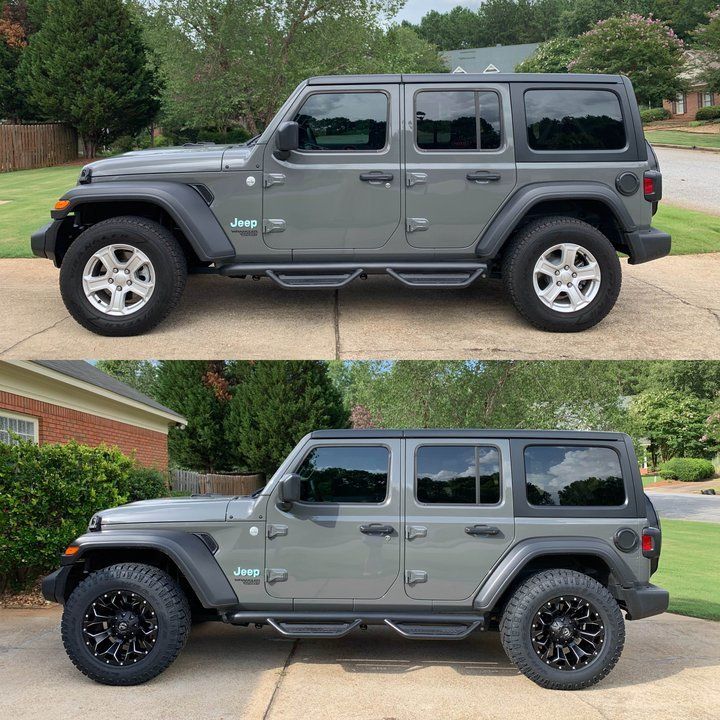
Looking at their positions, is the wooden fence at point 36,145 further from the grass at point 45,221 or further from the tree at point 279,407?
the tree at point 279,407

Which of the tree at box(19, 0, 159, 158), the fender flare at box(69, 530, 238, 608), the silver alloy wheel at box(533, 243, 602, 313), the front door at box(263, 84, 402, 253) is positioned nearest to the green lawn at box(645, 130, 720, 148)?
the tree at box(19, 0, 159, 158)

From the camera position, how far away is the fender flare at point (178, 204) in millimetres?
6875

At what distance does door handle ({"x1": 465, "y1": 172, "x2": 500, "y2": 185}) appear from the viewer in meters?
7.11

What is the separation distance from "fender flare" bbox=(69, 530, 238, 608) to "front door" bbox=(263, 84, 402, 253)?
266 cm

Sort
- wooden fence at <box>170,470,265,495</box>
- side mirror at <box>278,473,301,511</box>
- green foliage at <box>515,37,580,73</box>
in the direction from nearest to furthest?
side mirror at <box>278,473,301,511</box>
wooden fence at <box>170,470,265,495</box>
green foliage at <box>515,37,580,73</box>

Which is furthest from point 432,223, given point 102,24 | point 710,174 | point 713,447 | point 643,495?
point 713,447

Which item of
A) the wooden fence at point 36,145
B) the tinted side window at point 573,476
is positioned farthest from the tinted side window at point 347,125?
the wooden fence at point 36,145

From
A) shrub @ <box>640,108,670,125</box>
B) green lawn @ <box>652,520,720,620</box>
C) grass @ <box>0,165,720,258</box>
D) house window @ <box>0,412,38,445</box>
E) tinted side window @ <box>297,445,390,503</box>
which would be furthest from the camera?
shrub @ <box>640,108,670,125</box>

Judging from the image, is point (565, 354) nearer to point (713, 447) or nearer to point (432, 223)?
point (432, 223)

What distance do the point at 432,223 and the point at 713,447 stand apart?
4456cm

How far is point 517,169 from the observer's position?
7.13 m

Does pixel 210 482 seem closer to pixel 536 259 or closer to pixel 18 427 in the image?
pixel 18 427

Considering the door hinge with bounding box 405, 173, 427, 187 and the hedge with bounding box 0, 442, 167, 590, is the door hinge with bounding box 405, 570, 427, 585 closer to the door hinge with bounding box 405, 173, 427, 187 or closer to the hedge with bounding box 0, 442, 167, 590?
the door hinge with bounding box 405, 173, 427, 187

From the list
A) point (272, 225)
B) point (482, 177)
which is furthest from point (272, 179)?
point (482, 177)
